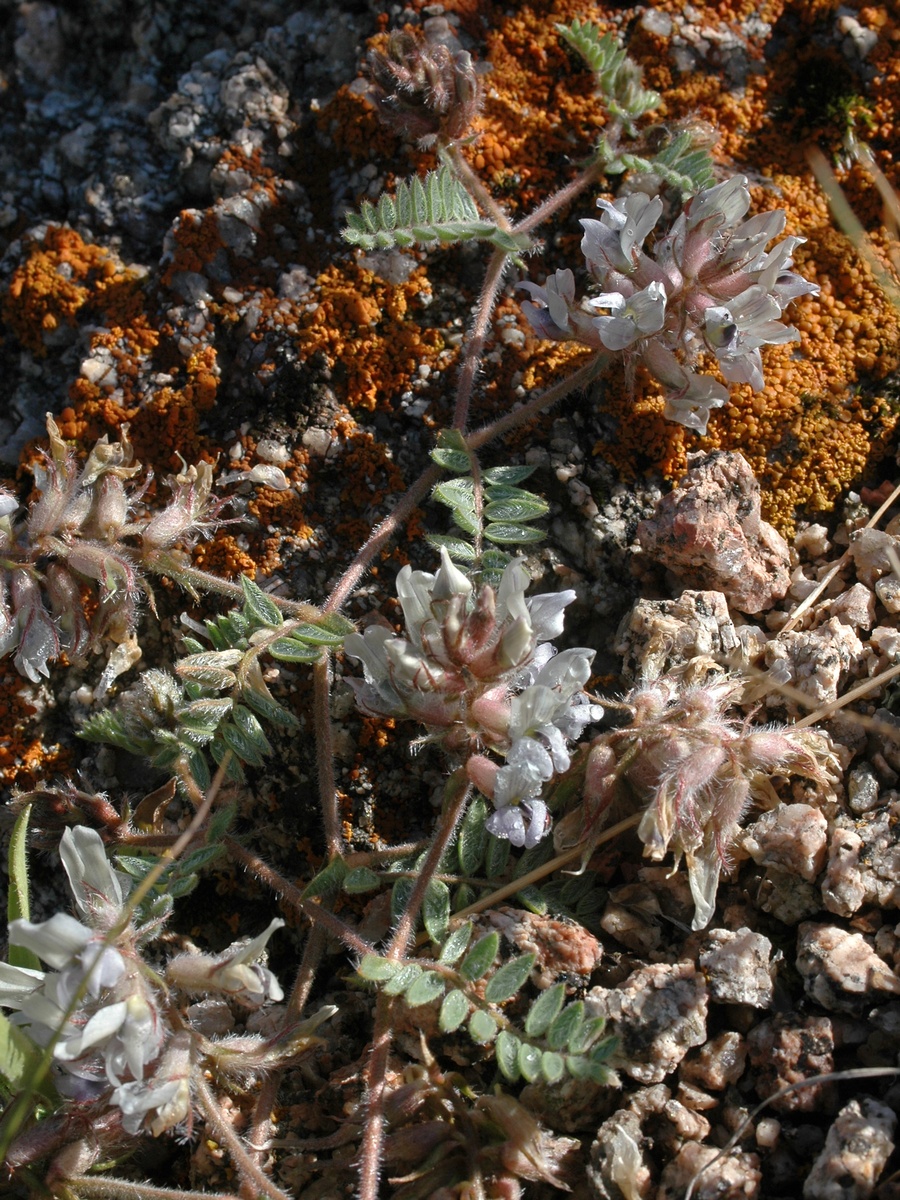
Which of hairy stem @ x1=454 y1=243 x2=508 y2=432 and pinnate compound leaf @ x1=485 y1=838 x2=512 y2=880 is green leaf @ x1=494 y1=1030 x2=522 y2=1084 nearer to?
pinnate compound leaf @ x1=485 y1=838 x2=512 y2=880

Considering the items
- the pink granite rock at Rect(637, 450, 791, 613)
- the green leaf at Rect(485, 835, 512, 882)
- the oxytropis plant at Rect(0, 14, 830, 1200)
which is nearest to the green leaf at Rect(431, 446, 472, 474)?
the oxytropis plant at Rect(0, 14, 830, 1200)

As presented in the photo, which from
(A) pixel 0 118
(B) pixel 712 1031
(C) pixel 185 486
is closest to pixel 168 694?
(C) pixel 185 486

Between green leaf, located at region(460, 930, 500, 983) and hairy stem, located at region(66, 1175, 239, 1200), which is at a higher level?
green leaf, located at region(460, 930, 500, 983)

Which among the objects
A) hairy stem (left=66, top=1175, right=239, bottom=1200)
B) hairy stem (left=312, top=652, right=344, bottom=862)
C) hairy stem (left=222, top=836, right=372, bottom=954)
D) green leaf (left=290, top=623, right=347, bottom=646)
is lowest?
hairy stem (left=66, top=1175, right=239, bottom=1200)

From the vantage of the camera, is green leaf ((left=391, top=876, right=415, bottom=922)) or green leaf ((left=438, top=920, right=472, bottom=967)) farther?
green leaf ((left=391, top=876, right=415, bottom=922))

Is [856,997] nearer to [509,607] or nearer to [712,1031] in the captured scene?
[712,1031]

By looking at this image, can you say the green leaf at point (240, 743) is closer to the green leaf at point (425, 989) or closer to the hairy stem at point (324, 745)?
the hairy stem at point (324, 745)
